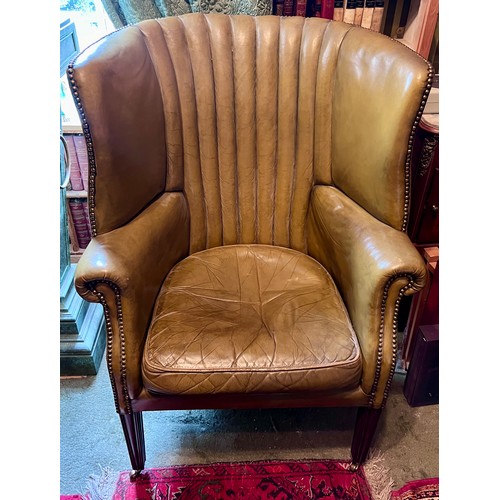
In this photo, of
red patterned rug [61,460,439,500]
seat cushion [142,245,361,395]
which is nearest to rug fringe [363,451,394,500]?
red patterned rug [61,460,439,500]

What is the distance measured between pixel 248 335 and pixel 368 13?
1.14 meters

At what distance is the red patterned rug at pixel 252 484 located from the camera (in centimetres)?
122

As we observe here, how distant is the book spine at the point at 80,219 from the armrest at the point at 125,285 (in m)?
0.63

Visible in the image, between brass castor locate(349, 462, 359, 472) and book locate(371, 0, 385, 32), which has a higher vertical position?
book locate(371, 0, 385, 32)

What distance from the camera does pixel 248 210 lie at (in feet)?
4.66

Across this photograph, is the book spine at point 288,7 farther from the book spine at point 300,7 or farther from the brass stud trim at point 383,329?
the brass stud trim at point 383,329

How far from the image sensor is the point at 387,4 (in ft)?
5.08

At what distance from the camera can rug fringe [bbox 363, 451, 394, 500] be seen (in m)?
1.24

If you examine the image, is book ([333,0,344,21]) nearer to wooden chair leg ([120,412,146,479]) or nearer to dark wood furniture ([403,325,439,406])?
dark wood furniture ([403,325,439,406])

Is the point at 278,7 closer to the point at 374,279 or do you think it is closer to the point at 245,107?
the point at 245,107

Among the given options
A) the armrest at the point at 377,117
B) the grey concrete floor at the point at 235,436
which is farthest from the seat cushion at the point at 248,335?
the grey concrete floor at the point at 235,436

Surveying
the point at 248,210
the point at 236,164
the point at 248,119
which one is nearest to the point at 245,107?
the point at 248,119
